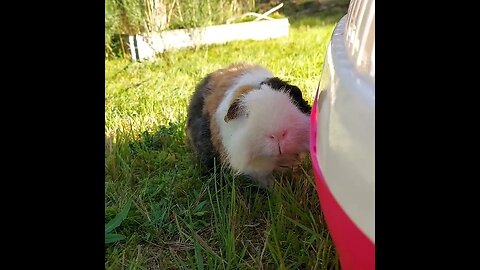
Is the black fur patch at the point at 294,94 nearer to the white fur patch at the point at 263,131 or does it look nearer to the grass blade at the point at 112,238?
the white fur patch at the point at 263,131

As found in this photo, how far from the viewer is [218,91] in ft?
6.15

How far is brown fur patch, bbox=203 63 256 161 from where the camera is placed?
1.74m

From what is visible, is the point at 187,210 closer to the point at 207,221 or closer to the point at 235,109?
the point at 207,221

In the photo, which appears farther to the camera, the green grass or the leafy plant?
the leafy plant

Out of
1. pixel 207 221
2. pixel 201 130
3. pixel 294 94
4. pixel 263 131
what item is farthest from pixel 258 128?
pixel 201 130

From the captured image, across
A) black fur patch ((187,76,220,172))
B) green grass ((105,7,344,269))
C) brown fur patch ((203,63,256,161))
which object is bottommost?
green grass ((105,7,344,269))

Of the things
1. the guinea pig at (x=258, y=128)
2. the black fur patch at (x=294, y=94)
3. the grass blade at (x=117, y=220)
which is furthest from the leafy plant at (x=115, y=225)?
the black fur patch at (x=294, y=94)

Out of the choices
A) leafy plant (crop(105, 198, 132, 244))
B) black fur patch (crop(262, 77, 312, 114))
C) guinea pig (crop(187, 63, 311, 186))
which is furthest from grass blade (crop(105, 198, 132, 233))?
black fur patch (crop(262, 77, 312, 114))

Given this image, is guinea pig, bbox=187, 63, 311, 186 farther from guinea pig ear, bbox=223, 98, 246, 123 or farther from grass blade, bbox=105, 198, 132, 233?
grass blade, bbox=105, 198, 132, 233

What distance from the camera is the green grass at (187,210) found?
1278 millimetres

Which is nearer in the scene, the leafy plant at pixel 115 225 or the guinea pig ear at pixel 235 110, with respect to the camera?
the leafy plant at pixel 115 225

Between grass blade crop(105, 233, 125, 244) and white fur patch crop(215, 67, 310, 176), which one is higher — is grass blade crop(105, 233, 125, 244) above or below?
below
